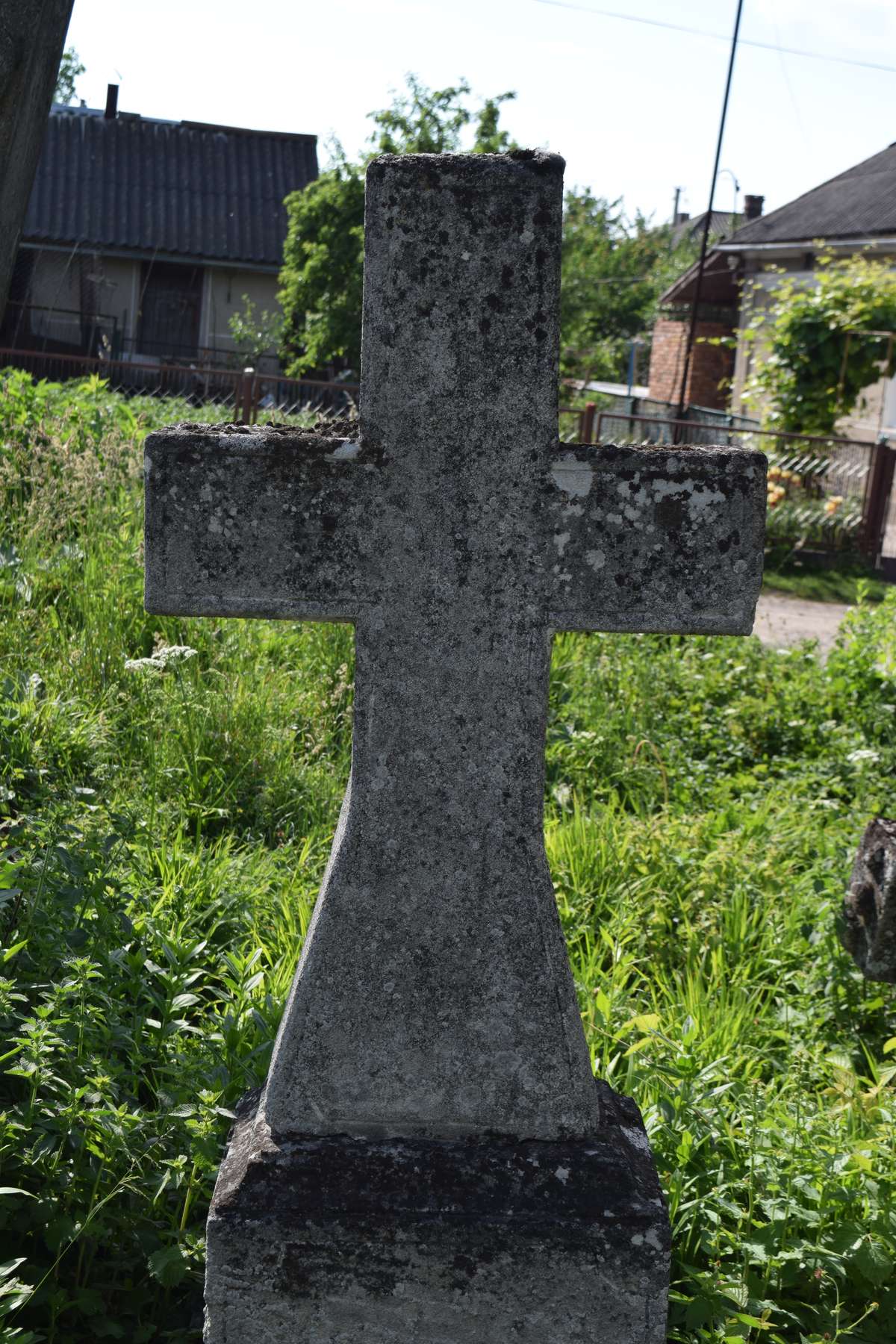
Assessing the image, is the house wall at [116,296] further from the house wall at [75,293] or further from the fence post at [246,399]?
the fence post at [246,399]

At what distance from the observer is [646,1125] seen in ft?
8.37

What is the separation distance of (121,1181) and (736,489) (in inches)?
62.5

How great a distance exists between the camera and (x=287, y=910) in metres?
3.23

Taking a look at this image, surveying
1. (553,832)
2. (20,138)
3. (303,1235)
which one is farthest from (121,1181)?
(20,138)

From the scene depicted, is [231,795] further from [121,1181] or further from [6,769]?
[121,1181]

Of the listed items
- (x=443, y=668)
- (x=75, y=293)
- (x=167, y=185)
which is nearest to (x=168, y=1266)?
(x=443, y=668)

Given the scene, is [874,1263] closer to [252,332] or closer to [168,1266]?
[168,1266]

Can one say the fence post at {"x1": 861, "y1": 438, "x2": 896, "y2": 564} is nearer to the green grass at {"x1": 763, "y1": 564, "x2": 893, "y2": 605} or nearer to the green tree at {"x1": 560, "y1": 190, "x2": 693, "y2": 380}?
the green grass at {"x1": 763, "y1": 564, "x2": 893, "y2": 605}

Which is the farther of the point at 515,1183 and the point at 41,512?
the point at 41,512

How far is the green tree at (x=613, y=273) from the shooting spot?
1251 inches

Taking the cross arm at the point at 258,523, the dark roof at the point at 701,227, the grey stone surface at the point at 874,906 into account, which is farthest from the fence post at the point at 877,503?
the dark roof at the point at 701,227

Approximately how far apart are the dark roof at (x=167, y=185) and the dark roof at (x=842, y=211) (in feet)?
28.9

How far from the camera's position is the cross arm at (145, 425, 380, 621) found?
1752 millimetres

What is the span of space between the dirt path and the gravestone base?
5937 mm
